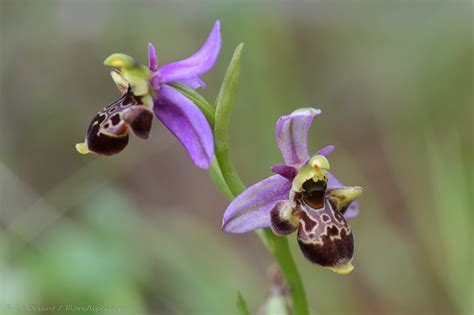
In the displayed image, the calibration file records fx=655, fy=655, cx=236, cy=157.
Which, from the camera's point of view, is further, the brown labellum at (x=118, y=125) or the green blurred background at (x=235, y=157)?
the green blurred background at (x=235, y=157)

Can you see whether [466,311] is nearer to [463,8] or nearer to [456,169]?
[456,169]

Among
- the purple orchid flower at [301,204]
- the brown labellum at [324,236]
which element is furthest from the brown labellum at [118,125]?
the brown labellum at [324,236]

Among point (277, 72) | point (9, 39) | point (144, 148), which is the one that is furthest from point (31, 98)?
point (277, 72)

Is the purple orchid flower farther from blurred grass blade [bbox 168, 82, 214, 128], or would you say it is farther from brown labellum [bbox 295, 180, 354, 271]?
blurred grass blade [bbox 168, 82, 214, 128]

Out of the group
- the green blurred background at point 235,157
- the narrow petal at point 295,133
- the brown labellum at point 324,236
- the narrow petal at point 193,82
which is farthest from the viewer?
the green blurred background at point 235,157

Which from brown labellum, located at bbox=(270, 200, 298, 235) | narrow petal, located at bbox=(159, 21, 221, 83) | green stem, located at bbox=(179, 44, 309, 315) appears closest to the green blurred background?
green stem, located at bbox=(179, 44, 309, 315)

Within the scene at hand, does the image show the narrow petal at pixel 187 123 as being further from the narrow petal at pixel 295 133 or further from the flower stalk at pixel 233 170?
the narrow petal at pixel 295 133

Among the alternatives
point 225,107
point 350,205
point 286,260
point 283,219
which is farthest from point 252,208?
point 350,205

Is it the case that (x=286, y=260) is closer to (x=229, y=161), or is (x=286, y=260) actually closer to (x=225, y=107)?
(x=229, y=161)
